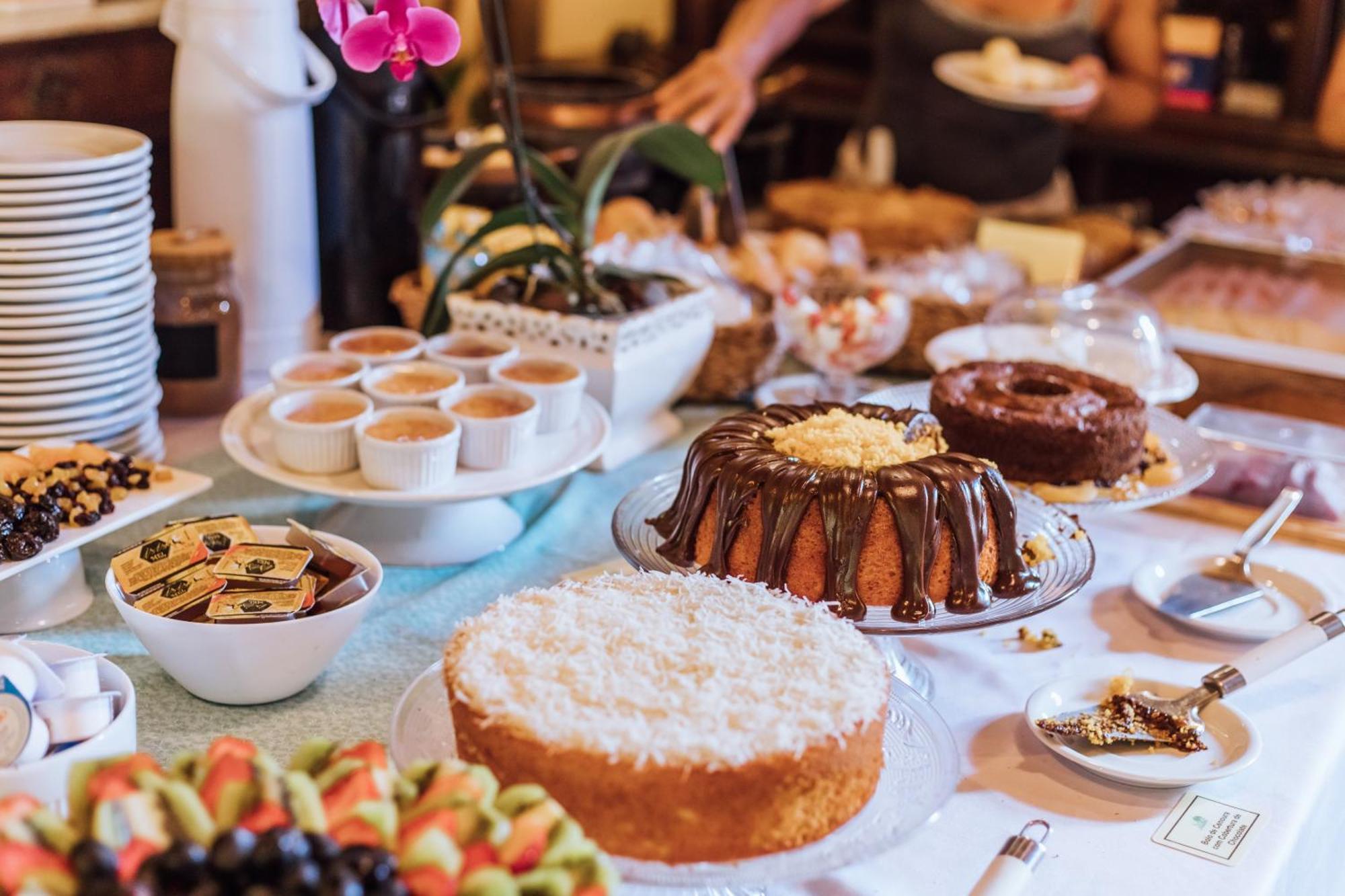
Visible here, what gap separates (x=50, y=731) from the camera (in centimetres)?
94

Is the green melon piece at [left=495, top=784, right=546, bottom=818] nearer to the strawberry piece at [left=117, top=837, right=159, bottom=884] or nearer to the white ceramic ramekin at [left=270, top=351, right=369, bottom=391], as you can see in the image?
the strawberry piece at [left=117, top=837, right=159, bottom=884]

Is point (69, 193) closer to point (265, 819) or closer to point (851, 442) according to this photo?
point (851, 442)

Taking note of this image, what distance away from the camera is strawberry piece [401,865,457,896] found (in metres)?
0.70

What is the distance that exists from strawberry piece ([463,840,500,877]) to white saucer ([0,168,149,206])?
1.02 m

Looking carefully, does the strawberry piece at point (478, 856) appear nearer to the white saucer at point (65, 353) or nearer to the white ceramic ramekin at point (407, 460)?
the white ceramic ramekin at point (407, 460)

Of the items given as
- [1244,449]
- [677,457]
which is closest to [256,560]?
[677,457]

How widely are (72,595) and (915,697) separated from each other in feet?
2.74

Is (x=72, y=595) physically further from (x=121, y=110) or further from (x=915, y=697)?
(x=121, y=110)

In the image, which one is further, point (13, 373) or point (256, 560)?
point (13, 373)

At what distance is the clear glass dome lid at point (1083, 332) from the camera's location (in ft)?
6.56

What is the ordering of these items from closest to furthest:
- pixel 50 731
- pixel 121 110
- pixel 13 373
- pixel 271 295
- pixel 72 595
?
1. pixel 50 731
2. pixel 72 595
3. pixel 13 373
4. pixel 271 295
5. pixel 121 110

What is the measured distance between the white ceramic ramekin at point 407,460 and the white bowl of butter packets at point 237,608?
0.62 feet

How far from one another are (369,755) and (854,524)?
0.56 meters

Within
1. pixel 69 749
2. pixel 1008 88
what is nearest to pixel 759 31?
pixel 1008 88
